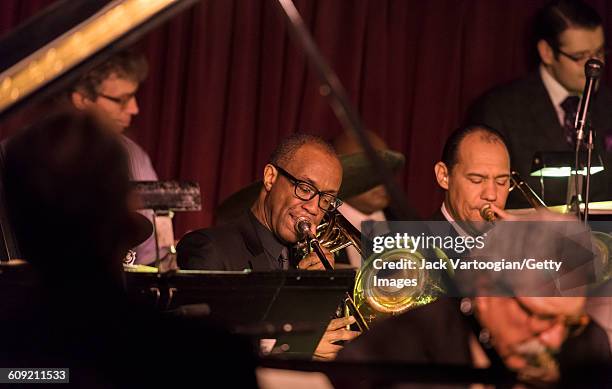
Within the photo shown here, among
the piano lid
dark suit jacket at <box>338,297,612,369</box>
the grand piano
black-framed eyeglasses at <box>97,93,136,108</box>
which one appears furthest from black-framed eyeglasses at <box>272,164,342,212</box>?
dark suit jacket at <box>338,297,612,369</box>

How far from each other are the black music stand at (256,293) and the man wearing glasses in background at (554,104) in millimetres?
2468

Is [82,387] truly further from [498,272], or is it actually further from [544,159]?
[544,159]

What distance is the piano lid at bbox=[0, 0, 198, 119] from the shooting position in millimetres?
1977

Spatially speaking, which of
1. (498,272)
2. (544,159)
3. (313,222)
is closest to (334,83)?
(498,272)

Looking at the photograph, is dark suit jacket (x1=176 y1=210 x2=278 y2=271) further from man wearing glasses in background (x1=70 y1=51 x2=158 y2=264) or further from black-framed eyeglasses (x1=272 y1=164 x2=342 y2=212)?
man wearing glasses in background (x1=70 y1=51 x2=158 y2=264)

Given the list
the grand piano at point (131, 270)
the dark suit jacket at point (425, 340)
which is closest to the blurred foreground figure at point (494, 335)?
the dark suit jacket at point (425, 340)

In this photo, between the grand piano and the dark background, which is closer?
the grand piano

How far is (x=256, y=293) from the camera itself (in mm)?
2264

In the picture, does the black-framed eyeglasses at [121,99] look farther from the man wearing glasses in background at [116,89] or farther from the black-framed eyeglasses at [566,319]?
Result: the black-framed eyeglasses at [566,319]

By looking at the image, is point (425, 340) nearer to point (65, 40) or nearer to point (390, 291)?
point (65, 40)

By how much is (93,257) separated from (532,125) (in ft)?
11.9

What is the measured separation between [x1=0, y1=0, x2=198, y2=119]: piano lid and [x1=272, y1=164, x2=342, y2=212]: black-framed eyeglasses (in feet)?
4.94

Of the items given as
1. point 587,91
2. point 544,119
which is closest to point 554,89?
point 544,119

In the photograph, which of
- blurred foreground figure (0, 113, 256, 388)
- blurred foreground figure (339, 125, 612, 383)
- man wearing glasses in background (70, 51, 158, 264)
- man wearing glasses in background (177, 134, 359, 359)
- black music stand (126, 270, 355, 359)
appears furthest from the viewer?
man wearing glasses in background (70, 51, 158, 264)
